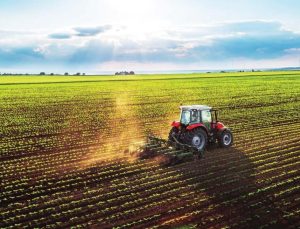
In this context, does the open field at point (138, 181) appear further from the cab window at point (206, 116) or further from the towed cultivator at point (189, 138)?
the cab window at point (206, 116)

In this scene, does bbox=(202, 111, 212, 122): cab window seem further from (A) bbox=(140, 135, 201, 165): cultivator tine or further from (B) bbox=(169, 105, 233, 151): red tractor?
(A) bbox=(140, 135, 201, 165): cultivator tine

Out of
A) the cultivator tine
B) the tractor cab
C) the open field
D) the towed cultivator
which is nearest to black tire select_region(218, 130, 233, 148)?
the towed cultivator

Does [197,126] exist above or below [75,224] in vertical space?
above

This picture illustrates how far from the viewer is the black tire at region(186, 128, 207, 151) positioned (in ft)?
50.5

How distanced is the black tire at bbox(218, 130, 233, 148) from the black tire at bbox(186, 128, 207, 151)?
0.94 meters

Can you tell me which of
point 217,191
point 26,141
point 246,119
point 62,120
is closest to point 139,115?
point 62,120

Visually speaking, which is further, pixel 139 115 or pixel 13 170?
pixel 139 115

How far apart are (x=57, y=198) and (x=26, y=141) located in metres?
8.55

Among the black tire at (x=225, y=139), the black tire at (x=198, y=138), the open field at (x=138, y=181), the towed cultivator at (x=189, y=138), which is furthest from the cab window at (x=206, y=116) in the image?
the open field at (x=138, y=181)

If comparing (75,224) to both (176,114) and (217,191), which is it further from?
(176,114)

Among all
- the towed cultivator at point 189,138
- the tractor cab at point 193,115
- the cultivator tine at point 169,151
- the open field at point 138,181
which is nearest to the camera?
the open field at point 138,181

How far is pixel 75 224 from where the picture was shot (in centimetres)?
979

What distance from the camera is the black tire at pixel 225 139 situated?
16.4m

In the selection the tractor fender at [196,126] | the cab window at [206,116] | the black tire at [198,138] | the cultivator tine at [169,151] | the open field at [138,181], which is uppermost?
the cab window at [206,116]
